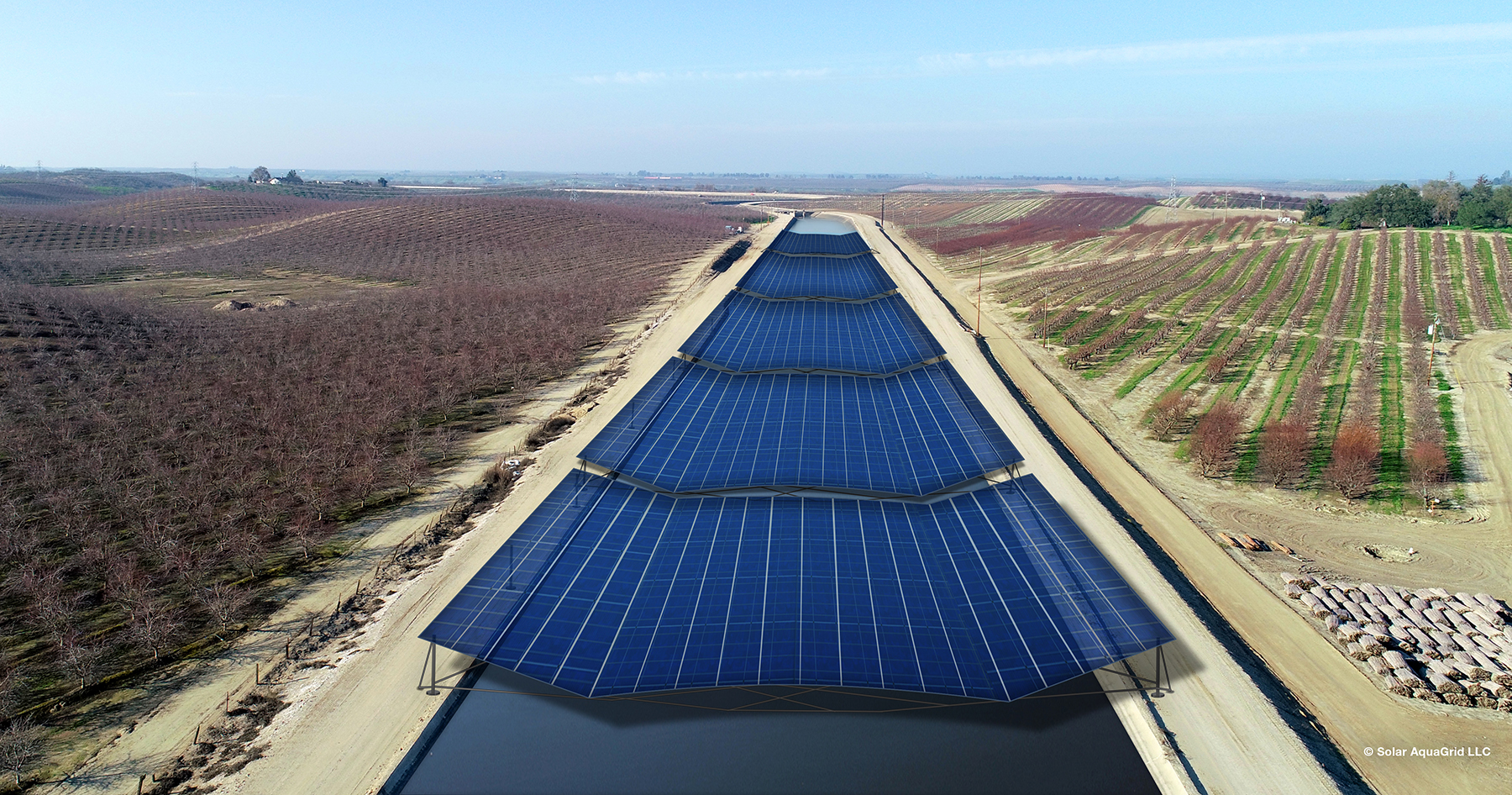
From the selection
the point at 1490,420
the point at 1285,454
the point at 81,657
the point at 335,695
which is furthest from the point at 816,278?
the point at 81,657

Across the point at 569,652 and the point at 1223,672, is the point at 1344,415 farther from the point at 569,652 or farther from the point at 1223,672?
the point at 569,652

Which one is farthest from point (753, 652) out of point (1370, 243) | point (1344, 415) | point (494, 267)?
point (1370, 243)

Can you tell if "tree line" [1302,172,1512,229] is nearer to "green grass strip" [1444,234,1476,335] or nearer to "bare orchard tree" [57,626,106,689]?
"green grass strip" [1444,234,1476,335]

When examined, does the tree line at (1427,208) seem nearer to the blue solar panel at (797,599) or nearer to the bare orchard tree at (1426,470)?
the bare orchard tree at (1426,470)

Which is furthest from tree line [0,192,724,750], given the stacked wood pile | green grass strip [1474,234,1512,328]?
green grass strip [1474,234,1512,328]

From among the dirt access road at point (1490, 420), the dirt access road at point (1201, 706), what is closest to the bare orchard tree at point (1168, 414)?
the dirt access road at point (1201, 706)

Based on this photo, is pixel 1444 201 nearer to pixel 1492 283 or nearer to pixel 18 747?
pixel 1492 283

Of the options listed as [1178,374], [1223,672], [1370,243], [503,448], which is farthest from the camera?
[1370,243]
